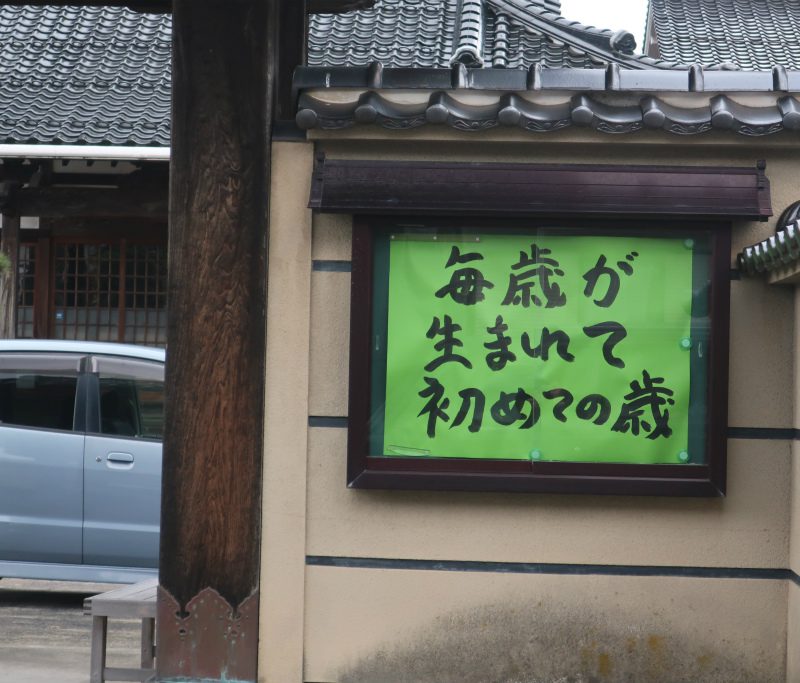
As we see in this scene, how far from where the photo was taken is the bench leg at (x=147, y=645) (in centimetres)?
579

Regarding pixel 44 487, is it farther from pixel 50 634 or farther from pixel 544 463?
pixel 544 463

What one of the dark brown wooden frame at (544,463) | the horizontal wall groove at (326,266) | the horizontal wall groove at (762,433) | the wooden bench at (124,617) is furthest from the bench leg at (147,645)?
the horizontal wall groove at (762,433)

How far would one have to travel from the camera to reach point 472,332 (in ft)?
16.0

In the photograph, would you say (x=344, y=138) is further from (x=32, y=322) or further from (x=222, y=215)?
(x=32, y=322)

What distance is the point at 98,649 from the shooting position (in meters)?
5.76

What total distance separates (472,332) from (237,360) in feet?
3.24

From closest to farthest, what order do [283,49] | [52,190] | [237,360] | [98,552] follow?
1. [237,360]
2. [283,49]
3. [98,552]
4. [52,190]

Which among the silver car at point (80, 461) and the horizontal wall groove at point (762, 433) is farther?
the silver car at point (80, 461)

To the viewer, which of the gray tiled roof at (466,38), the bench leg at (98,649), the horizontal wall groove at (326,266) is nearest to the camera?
the horizontal wall groove at (326,266)

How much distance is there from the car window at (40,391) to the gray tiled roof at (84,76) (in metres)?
2.89

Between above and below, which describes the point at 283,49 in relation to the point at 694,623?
above

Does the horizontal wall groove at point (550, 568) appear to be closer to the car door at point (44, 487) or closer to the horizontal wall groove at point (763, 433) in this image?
the horizontal wall groove at point (763, 433)

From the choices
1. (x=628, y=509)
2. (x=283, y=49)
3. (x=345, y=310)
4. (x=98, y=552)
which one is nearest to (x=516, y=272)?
(x=345, y=310)

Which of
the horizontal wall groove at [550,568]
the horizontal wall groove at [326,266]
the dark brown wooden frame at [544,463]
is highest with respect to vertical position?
Answer: the horizontal wall groove at [326,266]
